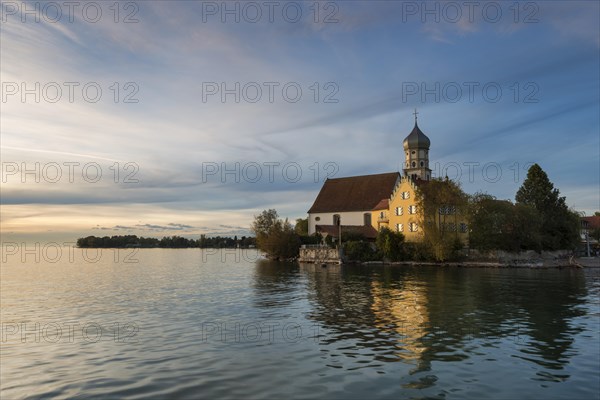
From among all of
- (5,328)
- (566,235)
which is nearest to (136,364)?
(5,328)

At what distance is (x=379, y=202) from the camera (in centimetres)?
9669

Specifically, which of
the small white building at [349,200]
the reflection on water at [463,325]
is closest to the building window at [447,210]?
the small white building at [349,200]

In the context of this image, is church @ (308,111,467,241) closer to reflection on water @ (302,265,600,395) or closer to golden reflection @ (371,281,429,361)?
reflection on water @ (302,265,600,395)

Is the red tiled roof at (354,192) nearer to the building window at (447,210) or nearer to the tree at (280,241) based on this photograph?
the tree at (280,241)

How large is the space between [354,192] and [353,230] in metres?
16.1

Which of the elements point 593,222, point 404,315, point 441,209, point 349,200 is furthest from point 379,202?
point 404,315

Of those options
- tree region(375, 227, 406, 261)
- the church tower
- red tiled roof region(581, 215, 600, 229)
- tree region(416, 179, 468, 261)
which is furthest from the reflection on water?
red tiled roof region(581, 215, 600, 229)

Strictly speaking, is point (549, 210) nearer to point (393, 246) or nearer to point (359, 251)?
point (393, 246)

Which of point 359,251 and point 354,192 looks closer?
point 359,251

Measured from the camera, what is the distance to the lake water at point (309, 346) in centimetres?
1334

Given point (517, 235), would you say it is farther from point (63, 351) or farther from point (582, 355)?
point (63, 351)

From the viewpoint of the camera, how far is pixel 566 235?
77.8 metres

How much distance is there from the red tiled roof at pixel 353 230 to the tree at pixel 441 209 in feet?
52.2

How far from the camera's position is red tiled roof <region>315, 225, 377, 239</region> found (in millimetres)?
89781
